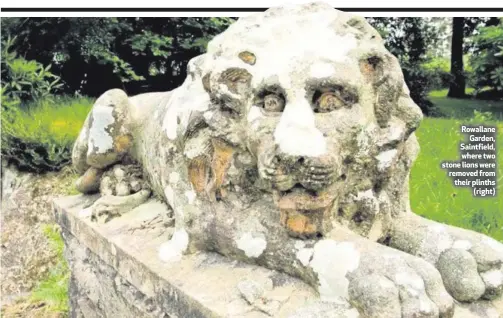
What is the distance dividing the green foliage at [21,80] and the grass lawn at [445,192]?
3.56m

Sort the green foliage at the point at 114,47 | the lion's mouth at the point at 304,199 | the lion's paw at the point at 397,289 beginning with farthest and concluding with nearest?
the green foliage at the point at 114,47 < the lion's mouth at the point at 304,199 < the lion's paw at the point at 397,289

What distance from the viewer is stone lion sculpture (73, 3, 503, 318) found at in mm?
1772

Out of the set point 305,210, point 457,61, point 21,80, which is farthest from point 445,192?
point 21,80

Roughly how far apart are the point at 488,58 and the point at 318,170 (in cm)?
564

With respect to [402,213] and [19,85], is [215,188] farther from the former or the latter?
[19,85]

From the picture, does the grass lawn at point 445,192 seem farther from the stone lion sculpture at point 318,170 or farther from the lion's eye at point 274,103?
the lion's eye at point 274,103

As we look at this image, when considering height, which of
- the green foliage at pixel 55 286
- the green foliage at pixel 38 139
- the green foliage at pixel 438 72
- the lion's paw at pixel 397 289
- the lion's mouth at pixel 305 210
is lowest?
the green foliage at pixel 55 286

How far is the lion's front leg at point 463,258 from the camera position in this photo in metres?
1.92

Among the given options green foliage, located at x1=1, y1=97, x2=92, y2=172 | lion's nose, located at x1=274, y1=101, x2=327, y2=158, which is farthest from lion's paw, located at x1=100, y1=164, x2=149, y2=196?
green foliage, located at x1=1, y1=97, x2=92, y2=172

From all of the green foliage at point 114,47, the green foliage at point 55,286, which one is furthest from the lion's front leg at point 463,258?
the green foliage at point 114,47

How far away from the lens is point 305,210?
6.18 feet

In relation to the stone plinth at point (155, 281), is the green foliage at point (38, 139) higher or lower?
lower

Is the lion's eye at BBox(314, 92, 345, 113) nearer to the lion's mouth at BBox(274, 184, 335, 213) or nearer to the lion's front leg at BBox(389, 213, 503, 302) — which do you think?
the lion's mouth at BBox(274, 184, 335, 213)

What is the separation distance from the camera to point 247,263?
2.14 metres
